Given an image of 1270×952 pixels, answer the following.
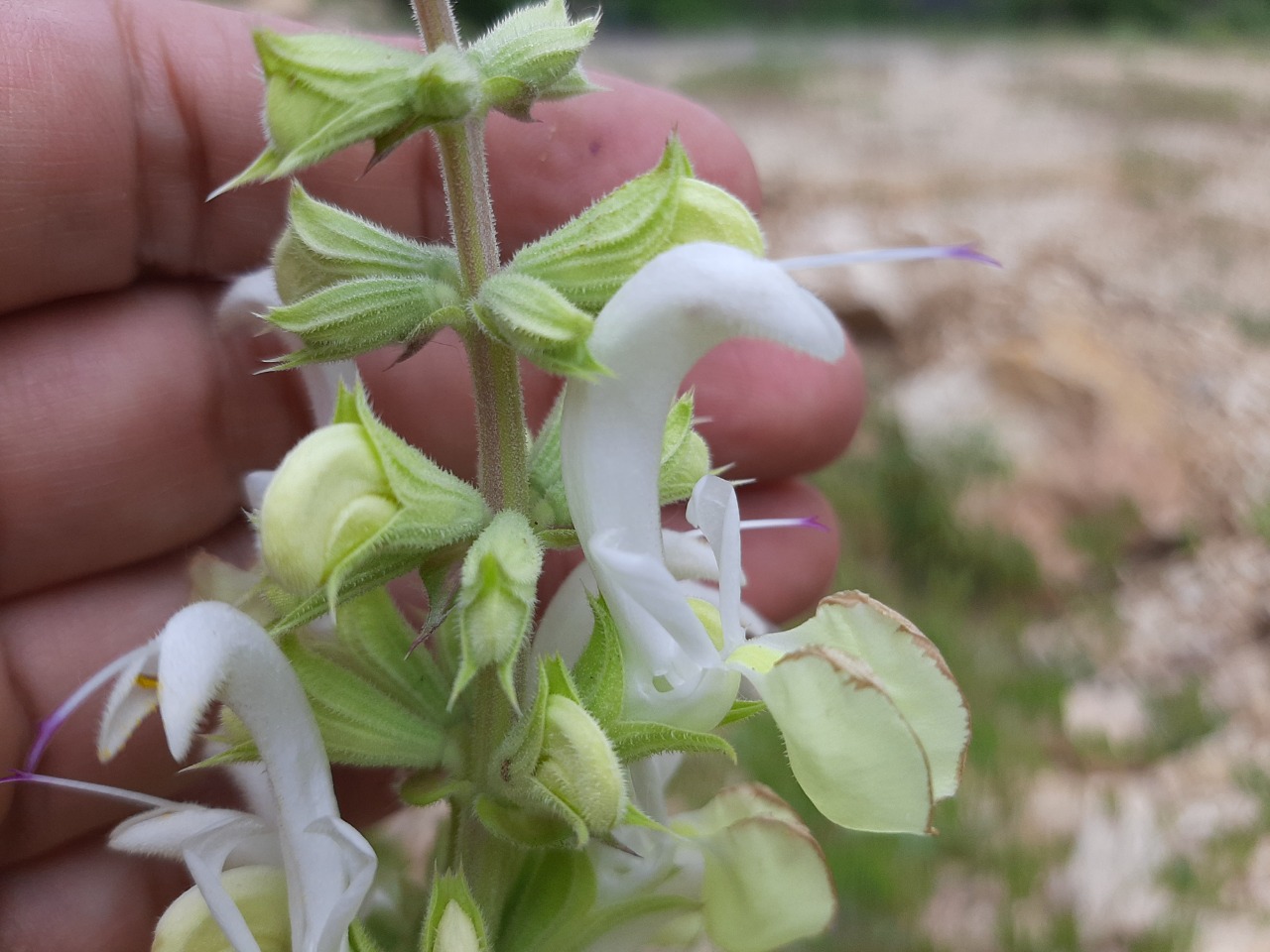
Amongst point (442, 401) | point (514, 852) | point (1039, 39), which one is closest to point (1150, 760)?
point (442, 401)

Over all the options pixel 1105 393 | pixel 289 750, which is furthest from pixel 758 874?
pixel 1105 393

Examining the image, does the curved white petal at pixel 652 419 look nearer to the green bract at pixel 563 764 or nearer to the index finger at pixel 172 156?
the green bract at pixel 563 764

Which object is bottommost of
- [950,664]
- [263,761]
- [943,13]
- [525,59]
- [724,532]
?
[943,13]

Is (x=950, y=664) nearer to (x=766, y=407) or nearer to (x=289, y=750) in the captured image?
(x=766, y=407)

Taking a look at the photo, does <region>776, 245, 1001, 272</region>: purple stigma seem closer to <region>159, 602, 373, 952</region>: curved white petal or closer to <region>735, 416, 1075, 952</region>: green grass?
<region>159, 602, 373, 952</region>: curved white petal

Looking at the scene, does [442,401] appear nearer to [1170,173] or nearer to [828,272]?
[828,272]

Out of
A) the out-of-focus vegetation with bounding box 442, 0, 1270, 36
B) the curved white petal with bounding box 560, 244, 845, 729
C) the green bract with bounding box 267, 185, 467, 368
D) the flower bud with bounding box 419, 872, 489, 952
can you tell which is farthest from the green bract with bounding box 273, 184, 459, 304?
the out-of-focus vegetation with bounding box 442, 0, 1270, 36

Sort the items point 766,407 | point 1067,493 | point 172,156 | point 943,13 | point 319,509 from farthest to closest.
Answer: point 943,13 → point 1067,493 → point 766,407 → point 172,156 → point 319,509
